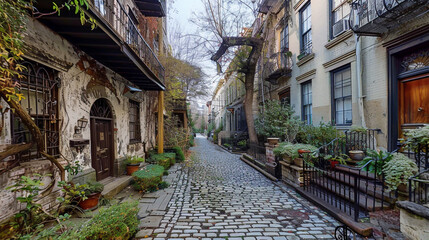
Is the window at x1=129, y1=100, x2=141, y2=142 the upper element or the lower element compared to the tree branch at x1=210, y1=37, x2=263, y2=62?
lower

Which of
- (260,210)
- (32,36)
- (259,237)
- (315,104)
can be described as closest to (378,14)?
(315,104)

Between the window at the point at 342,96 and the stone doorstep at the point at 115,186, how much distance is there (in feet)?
25.2

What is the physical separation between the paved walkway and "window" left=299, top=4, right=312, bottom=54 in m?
6.59

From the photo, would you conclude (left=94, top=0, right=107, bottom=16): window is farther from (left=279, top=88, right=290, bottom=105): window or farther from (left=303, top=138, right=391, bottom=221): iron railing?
(left=279, top=88, right=290, bottom=105): window

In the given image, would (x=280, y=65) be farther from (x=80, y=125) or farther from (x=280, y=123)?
(x=80, y=125)

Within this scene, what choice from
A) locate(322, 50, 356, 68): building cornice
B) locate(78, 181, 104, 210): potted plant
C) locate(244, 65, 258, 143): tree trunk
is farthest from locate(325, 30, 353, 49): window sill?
locate(78, 181, 104, 210): potted plant

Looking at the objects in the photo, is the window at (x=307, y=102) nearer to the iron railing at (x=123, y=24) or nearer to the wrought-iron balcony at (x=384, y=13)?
the wrought-iron balcony at (x=384, y=13)

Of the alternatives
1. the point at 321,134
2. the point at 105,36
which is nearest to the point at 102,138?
the point at 105,36

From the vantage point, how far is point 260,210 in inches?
170

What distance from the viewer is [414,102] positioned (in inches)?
196

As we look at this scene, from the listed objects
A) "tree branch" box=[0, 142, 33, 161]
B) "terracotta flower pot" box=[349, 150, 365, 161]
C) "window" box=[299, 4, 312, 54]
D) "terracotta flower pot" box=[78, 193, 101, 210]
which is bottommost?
"terracotta flower pot" box=[78, 193, 101, 210]

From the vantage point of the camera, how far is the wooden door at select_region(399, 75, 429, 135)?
4750 millimetres

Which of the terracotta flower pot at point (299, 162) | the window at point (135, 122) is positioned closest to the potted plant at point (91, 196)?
the window at point (135, 122)

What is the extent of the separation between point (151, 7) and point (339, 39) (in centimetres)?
789
